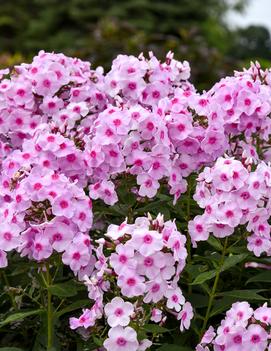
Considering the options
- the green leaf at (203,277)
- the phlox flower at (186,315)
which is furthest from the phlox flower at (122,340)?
the green leaf at (203,277)

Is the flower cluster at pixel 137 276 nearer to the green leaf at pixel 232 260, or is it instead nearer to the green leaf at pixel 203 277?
the green leaf at pixel 203 277

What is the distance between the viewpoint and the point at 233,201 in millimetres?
2607

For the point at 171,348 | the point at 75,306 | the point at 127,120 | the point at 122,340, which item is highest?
the point at 127,120

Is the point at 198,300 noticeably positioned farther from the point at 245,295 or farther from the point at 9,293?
the point at 9,293

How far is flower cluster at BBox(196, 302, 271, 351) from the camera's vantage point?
2545 mm

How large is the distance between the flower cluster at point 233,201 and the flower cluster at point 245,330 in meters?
0.21

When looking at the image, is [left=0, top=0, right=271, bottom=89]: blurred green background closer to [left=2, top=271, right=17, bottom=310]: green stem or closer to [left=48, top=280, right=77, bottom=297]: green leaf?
[left=2, top=271, right=17, bottom=310]: green stem

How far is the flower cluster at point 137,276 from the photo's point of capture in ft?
7.91

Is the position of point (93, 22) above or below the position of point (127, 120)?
below

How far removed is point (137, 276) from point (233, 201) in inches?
14.7

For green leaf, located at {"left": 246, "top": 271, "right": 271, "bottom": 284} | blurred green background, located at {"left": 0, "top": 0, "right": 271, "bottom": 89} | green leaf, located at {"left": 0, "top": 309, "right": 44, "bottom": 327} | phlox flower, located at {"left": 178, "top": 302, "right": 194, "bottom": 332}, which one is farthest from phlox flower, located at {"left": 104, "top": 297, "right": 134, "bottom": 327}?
blurred green background, located at {"left": 0, "top": 0, "right": 271, "bottom": 89}

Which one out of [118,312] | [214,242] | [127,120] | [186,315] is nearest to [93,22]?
[127,120]

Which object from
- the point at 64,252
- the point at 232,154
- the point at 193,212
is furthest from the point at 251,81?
the point at 64,252

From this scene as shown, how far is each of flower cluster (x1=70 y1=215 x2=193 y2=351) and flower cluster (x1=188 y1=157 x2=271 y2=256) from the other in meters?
0.18
